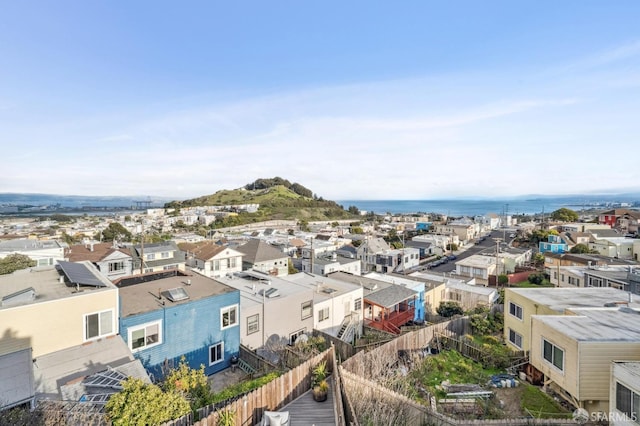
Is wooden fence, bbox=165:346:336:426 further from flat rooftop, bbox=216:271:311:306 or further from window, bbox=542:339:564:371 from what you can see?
window, bbox=542:339:564:371

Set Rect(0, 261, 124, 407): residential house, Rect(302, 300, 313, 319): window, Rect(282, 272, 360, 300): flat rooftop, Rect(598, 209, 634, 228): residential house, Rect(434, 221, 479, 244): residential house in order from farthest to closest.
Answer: Rect(598, 209, 634, 228): residential house, Rect(434, 221, 479, 244): residential house, Rect(282, 272, 360, 300): flat rooftop, Rect(302, 300, 313, 319): window, Rect(0, 261, 124, 407): residential house

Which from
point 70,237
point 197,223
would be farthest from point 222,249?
point 197,223

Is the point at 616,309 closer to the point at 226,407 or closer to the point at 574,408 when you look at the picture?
the point at 574,408

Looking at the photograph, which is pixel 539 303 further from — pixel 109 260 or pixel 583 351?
pixel 109 260

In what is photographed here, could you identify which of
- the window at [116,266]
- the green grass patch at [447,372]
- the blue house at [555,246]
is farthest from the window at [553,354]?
the blue house at [555,246]

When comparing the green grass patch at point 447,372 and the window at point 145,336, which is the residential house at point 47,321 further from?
the green grass patch at point 447,372

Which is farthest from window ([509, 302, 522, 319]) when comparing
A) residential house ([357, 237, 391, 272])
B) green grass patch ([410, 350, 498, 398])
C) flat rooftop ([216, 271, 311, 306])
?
residential house ([357, 237, 391, 272])
